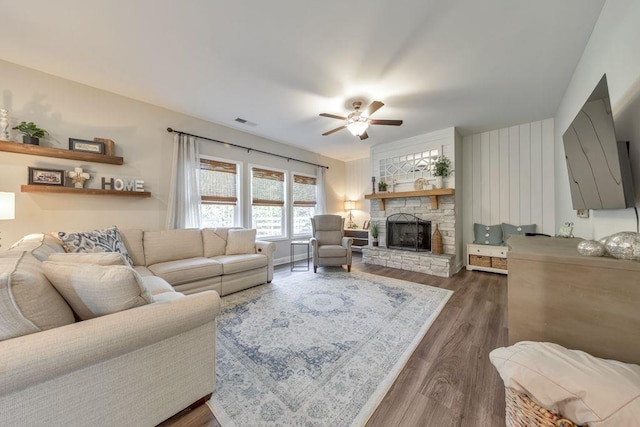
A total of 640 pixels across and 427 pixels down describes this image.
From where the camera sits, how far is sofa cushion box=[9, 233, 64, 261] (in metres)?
1.55

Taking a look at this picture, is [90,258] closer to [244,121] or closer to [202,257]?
[202,257]

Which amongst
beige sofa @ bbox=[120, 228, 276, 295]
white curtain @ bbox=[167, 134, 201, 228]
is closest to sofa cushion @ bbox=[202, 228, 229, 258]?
beige sofa @ bbox=[120, 228, 276, 295]

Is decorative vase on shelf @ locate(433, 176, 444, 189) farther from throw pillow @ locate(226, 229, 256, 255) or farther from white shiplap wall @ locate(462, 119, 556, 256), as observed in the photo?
throw pillow @ locate(226, 229, 256, 255)

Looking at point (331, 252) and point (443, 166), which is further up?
point (443, 166)

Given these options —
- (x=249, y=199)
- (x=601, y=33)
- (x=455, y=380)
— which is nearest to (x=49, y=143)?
(x=249, y=199)

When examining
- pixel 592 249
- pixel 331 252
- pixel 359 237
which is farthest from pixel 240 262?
pixel 359 237

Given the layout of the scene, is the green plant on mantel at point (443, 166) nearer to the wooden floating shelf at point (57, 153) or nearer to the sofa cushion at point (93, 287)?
the sofa cushion at point (93, 287)

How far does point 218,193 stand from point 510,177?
5256 millimetres

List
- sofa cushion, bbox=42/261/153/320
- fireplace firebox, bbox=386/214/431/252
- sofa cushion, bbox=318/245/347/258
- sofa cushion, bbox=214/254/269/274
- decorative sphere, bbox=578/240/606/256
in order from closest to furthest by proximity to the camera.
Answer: sofa cushion, bbox=42/261/153/320, decorative sphere, bbox=578/240/606/256, sofa cushion, bbox=214/254/269/274, sofa cushion, bbox=318/245/347/258, fireplace firebox, bbox=386/214/431/252

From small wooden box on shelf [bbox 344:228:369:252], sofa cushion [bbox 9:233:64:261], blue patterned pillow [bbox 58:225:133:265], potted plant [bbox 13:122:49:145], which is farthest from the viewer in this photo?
small wooden box on shelf [bbox 344:228:369:252]

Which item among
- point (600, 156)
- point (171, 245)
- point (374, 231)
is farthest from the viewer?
point (374, 231)

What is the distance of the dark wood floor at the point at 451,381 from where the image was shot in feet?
4.07

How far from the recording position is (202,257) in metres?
3.17

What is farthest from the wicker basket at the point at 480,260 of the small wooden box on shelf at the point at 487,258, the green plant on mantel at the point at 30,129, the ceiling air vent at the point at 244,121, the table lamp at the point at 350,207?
the green plant on mantel at the point at 30,129
